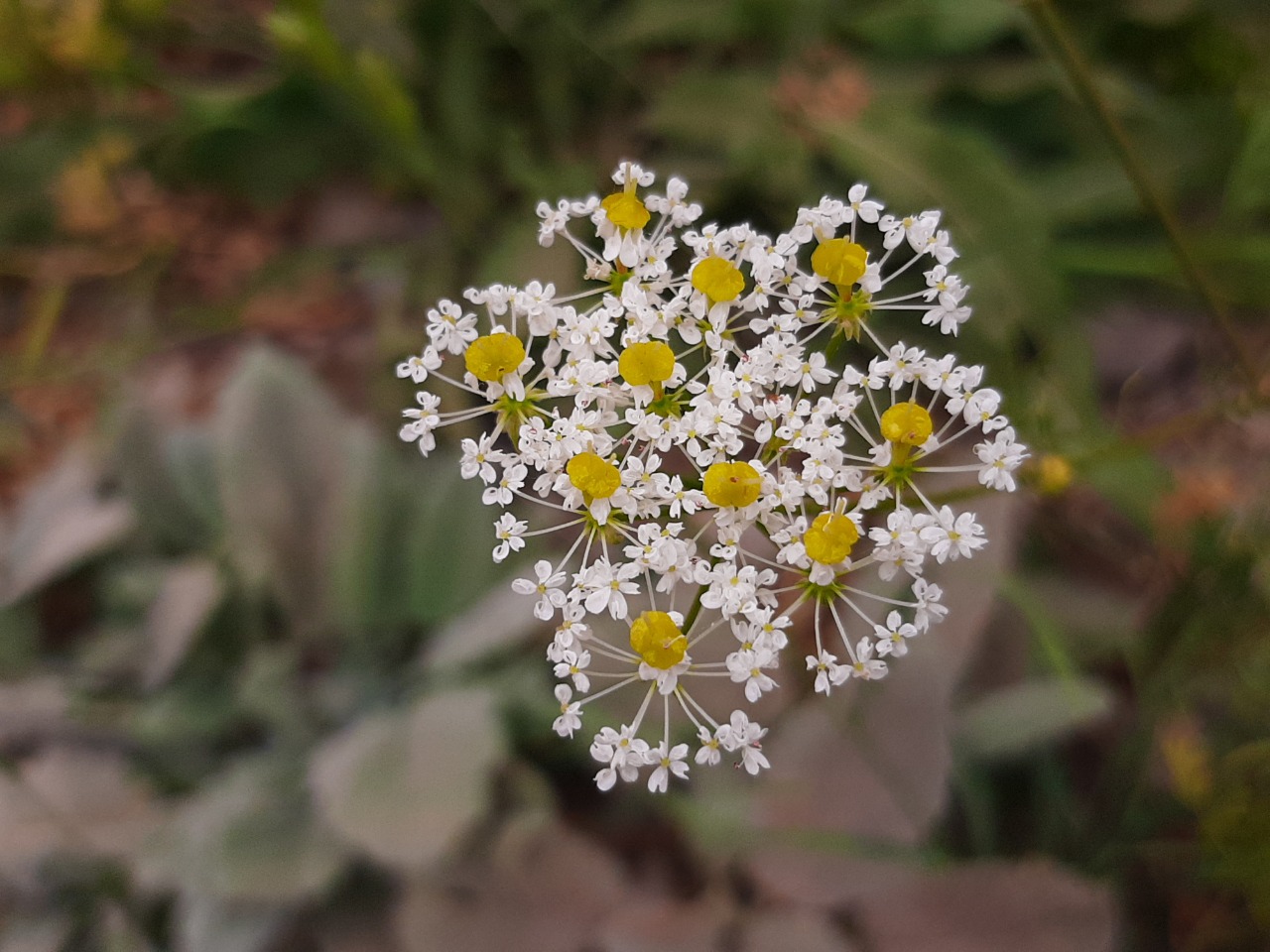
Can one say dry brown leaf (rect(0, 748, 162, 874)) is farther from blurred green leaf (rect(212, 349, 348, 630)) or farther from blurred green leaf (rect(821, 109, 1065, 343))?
blurred green leaf (rect(821, 109, 1065, 343))

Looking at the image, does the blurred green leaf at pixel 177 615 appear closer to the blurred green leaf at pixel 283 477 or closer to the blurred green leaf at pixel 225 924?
the blurred green leaf at pixel 283 477

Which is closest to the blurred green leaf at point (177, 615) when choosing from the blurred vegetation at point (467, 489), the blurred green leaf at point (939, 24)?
the blurred vegetation at point (467, 489)

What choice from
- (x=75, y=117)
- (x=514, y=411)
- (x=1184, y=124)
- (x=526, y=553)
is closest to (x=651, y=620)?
(x=514, y=411)

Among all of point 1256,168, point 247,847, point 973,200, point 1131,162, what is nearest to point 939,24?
point 973,200

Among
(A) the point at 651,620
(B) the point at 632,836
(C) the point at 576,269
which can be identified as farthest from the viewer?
(C) the point at 576,269

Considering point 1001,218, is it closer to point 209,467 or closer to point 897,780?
point 897,780

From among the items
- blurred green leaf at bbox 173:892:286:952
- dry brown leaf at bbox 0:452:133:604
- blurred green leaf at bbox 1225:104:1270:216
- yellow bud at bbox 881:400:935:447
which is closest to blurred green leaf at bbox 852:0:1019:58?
blurred green leaf at bbox 1225:104:1270:216
